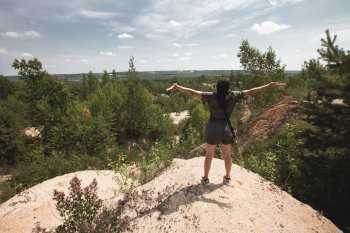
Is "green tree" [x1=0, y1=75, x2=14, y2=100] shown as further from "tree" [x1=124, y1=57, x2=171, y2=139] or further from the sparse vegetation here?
"tree" [x1=124, y1=57, x2=171, y2=139]

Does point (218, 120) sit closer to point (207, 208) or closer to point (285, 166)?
point (207, 208)

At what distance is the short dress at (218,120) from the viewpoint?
537cm

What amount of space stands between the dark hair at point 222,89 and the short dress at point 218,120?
0.07 m

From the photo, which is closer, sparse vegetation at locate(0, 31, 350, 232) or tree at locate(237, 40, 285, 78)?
sparse vegetation at locate(0, 31, 350, 232)

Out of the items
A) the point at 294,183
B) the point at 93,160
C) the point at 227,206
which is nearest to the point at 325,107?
the point at 294,183

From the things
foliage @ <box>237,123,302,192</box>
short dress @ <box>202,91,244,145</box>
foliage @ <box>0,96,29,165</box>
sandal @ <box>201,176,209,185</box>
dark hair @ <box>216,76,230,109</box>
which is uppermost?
dark hair @ <box>216,76,230,109</box>

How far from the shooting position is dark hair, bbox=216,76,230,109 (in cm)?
524

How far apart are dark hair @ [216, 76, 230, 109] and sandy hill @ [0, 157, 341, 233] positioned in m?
1.96

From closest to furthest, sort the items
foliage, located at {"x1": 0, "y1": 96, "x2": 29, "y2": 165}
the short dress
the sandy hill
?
the sandy hill → the short dress → foliage, located at {"x1": 0, "y1": 96, "x2": 29, "y2": 165}

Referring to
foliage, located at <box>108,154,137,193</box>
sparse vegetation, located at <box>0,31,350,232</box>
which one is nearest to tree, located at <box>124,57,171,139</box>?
sparse vegetation, located at <box>0,31,350,232</box>

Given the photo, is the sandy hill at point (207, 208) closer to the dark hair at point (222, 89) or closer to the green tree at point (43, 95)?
the dark hair at point (222, 89)

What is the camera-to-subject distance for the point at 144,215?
17.0 feet

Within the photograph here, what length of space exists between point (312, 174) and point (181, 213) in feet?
12.7

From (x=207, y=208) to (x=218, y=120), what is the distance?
5.82 ft
